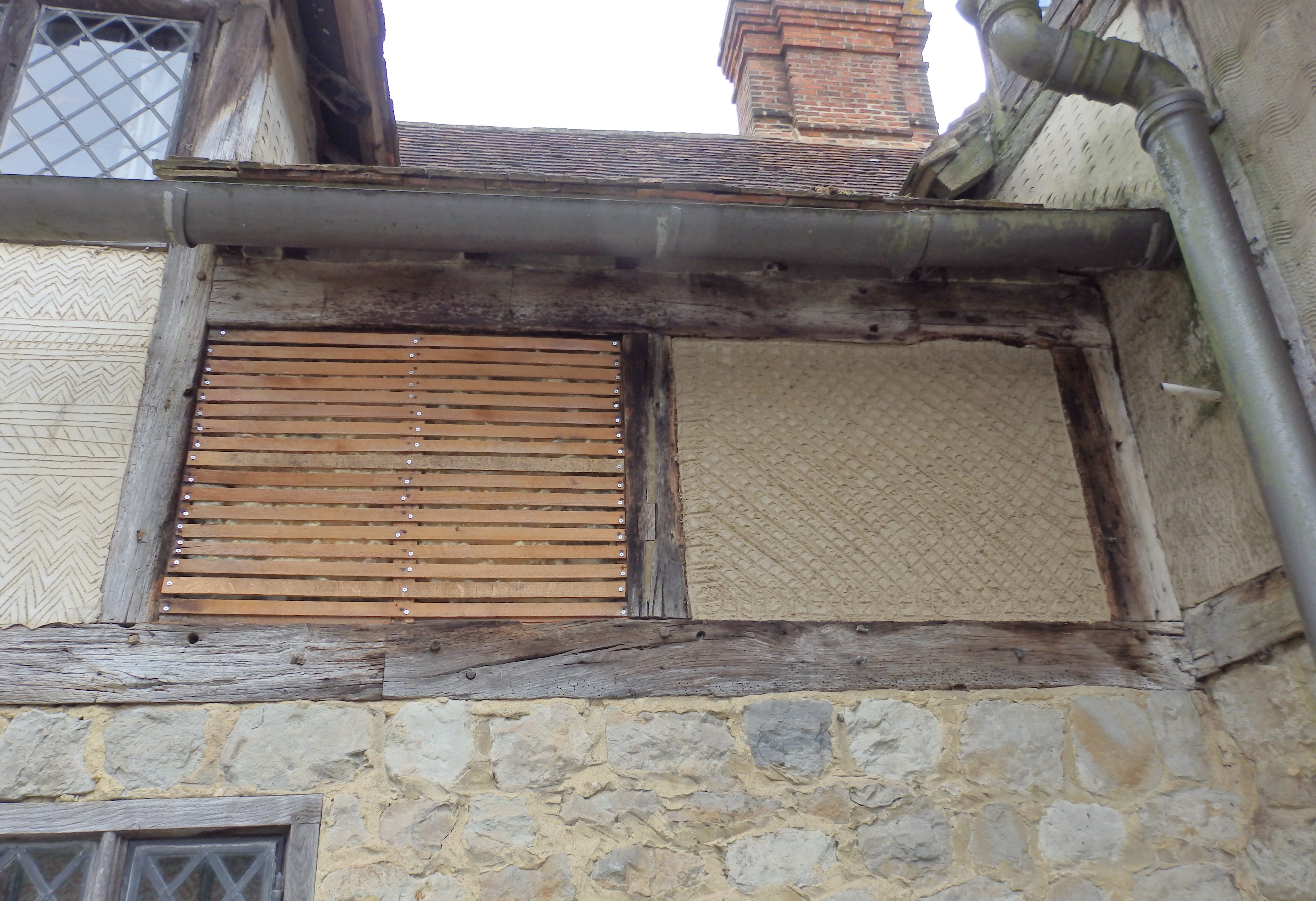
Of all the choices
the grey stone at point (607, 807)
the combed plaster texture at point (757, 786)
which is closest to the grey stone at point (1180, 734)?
the combed plaster texture at point (757, 786)

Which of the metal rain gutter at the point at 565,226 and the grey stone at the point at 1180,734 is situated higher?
the metal rain gutter at the point at 565,226

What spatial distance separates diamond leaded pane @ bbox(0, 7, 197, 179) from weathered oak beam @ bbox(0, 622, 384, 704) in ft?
5.71

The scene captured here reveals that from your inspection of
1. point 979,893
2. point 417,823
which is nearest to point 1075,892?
point 979,893

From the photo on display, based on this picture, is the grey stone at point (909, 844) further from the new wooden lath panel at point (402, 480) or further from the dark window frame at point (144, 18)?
the dark window frame at point (144, 18)

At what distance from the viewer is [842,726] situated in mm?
3064

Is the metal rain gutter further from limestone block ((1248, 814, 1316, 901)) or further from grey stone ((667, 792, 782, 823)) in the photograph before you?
limestone block ((1248, 814, 1316, 901))

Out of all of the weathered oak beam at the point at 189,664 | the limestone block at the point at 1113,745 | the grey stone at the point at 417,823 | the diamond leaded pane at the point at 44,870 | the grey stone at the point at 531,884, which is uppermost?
the weathered oak beam at the point at 189,664

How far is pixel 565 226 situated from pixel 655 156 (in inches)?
153

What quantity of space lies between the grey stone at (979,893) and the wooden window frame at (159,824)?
179cm

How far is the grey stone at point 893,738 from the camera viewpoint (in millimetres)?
3021

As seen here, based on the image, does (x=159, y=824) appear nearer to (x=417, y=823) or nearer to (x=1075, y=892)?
(x=417, y=823)

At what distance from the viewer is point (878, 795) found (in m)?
2.98

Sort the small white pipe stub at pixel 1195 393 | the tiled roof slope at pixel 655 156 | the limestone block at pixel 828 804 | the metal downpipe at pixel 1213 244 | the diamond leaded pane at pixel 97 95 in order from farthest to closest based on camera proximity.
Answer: the tiled roof slope at pixel 655 156 → the diamond leaded pane at pixel 97 95 → the small white pipe stub at pixel 1195 393 → the limestone block at pixel 828 804 → the metal downpipe at pixel 1213 244

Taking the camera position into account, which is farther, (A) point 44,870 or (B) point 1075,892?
(B) point 1075,892
